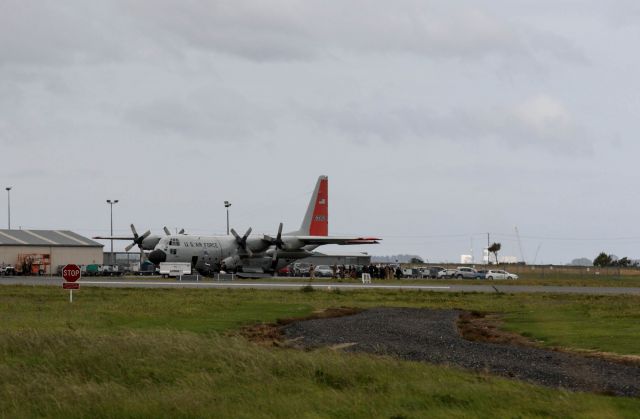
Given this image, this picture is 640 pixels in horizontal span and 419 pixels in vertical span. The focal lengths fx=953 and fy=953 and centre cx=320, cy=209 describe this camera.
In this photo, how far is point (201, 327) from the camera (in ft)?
90.0

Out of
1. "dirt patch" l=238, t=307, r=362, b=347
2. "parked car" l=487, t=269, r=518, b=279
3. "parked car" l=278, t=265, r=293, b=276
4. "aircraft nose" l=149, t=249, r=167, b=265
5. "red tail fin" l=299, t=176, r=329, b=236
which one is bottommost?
"dirt patch" l=238, t=307, r=362, b=347

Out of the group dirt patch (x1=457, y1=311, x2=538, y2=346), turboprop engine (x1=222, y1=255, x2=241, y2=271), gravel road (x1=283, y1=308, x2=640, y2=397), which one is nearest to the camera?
gravel road (x1=283, y1=308, x2=640, y2=397)

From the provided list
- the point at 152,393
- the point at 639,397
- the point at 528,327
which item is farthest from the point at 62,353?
the point at 528,327

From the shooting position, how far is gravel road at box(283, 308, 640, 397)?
16.7 metres

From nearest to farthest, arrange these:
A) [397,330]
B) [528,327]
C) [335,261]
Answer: [397,330]
[528,327]
[335,261]

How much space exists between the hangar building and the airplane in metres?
18.9

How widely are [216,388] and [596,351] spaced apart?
10409mm

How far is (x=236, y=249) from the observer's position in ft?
271

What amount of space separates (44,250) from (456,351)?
9189cm

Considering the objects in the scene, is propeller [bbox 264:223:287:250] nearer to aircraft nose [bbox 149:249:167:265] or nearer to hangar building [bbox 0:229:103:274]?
aircraft nose [bbox 149:249:167:265]

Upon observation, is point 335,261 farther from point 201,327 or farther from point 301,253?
point 201,327

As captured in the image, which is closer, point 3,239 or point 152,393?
point 152,393

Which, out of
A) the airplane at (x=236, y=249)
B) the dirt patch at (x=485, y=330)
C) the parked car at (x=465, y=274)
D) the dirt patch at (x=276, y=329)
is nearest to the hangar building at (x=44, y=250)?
the airplane at (x=236, y=249)

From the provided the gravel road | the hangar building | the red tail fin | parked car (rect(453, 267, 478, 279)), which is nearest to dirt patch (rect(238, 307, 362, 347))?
the gravel road
